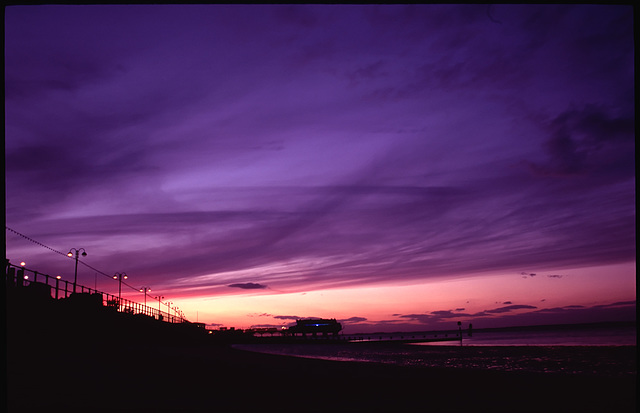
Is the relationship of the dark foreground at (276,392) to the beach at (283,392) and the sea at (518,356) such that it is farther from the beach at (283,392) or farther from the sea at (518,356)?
the sea at (518,356)

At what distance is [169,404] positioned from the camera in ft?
28.3

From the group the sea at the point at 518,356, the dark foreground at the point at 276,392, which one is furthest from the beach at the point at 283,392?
the sea at the point at 518,356

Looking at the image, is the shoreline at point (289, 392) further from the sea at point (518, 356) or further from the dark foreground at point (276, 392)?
the sea at point (518, 356)

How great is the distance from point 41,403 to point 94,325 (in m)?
26.8

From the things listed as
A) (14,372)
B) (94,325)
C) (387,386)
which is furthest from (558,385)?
(94,325)

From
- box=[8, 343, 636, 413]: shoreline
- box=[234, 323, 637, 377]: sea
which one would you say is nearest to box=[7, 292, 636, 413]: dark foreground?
box=[8, 343, 636, 413]: shoreline

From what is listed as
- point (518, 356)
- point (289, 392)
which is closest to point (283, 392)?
point (289, 392)

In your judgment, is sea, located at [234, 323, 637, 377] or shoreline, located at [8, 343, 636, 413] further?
sea, located at [234, 323, 637, 377]

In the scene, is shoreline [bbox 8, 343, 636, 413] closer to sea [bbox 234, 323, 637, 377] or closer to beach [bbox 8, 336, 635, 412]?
beach [bbox 8, 336, 635, 412]

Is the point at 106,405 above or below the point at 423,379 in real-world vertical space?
above

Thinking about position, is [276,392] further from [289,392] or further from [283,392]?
[289,392]

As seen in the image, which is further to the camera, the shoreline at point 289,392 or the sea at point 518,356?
the sea at point 518,356

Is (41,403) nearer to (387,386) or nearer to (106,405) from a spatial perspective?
(106,405)

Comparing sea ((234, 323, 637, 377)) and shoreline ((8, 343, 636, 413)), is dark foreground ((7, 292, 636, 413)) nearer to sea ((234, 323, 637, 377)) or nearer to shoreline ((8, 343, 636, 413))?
shoreline ((8, 343, 636, 413))
